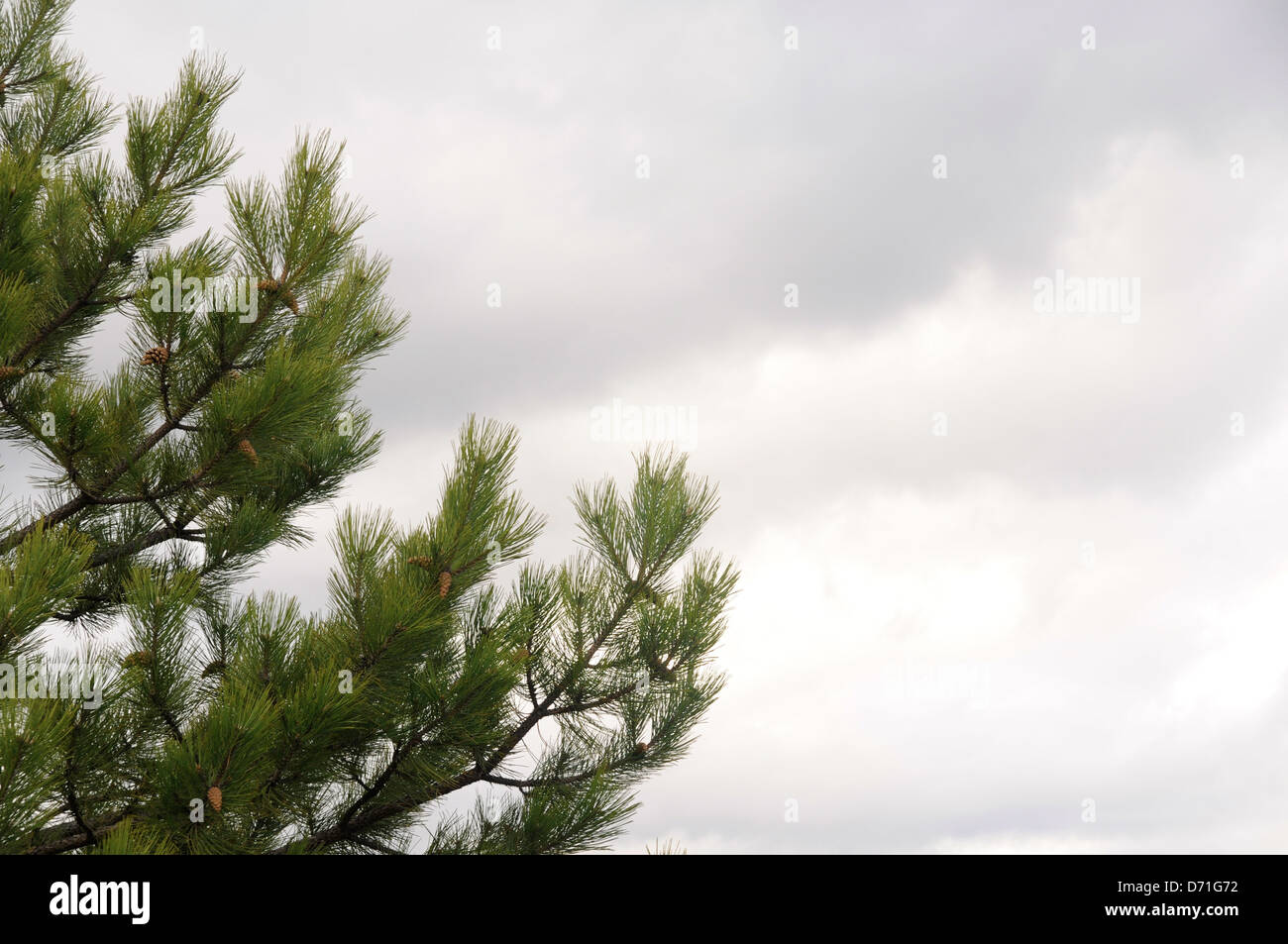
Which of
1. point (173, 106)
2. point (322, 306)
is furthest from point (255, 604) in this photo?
point (173, 106)

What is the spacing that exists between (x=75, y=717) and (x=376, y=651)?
97cm

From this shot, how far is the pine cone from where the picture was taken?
3990 millimetres

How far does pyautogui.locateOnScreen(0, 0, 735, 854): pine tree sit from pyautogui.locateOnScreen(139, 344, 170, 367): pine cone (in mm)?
14

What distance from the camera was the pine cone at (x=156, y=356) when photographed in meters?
3.99

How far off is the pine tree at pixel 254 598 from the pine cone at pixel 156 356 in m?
0.01

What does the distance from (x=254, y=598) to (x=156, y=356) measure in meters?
1.07

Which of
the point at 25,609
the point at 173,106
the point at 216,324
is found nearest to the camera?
the point at 25,609

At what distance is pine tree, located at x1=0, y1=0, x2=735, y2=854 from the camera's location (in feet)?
11.2

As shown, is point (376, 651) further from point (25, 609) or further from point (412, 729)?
point (25, 609)

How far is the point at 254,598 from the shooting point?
3.80 meters

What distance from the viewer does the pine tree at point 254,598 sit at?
11.2 feet

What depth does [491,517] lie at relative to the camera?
365 cm
